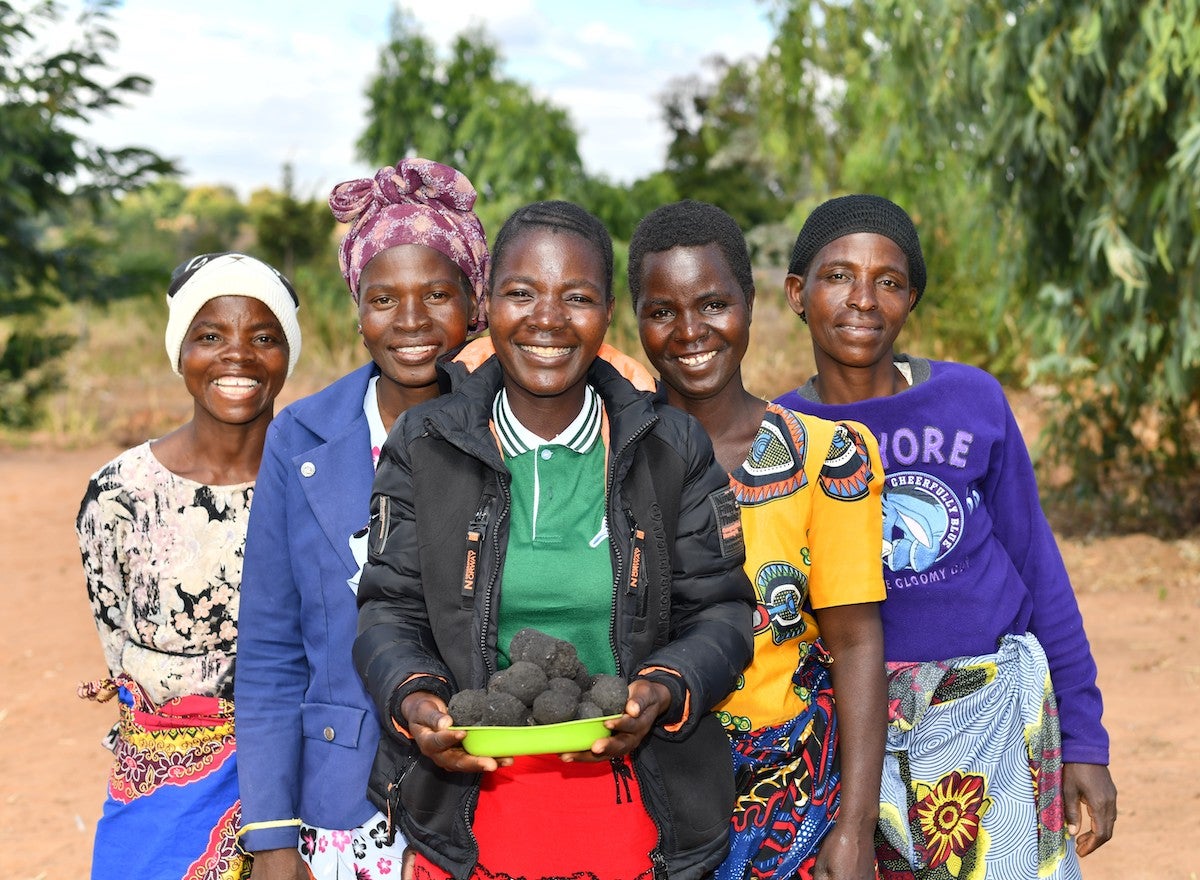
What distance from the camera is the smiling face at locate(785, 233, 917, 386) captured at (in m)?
2.37

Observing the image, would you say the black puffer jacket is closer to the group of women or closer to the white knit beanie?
the group of women

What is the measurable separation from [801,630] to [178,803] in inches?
49.9

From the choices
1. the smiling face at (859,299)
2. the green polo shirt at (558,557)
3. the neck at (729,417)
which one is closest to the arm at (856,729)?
the neck at (729,417)

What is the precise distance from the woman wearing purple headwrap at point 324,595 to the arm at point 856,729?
2.59 ft

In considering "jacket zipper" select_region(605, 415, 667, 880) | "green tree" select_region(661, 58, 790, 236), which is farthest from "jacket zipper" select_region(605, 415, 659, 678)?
"green tree" select_region(661, 58, 790, 236)

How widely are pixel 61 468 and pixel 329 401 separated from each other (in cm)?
1065

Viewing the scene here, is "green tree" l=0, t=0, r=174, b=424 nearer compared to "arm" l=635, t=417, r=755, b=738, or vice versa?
"arm" l=635, t=417, r=755, b=738

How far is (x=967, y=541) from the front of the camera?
2.31 metres

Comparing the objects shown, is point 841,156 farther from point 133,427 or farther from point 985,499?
point 985,499

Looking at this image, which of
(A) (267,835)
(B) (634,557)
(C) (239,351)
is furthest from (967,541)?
(C) (239,351)

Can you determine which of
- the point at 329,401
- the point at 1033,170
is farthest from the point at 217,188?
the point at 329,401

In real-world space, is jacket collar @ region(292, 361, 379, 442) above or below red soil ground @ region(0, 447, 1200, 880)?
above

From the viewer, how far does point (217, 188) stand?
5934 cm

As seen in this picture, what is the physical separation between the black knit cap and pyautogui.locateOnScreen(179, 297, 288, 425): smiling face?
3.83ft
